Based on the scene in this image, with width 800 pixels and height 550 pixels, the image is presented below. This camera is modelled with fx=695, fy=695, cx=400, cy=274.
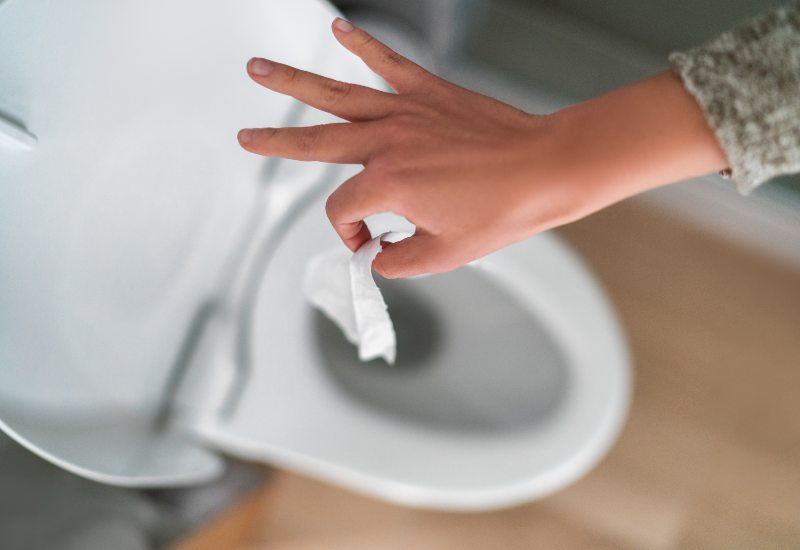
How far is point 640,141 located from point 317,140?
19 centimetres

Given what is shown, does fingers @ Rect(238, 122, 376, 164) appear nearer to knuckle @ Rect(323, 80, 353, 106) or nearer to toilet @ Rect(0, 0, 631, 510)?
knuckle @ Rect(323, 80, 353, 106)

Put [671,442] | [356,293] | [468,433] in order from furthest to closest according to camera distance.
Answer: [671,442], [468,433], [356,293]

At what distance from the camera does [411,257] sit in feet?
1.43

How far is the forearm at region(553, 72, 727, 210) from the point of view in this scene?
15.6 inches

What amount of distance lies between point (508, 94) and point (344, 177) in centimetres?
61

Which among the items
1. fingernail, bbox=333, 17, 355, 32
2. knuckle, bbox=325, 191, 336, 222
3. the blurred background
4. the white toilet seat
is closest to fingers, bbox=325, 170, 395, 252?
knuckle, bbox=325, 191, 336, 222

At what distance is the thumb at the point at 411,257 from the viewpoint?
429 mm

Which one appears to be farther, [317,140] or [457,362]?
[457,362]

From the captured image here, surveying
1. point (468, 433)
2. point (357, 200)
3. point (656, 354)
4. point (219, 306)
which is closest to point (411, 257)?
point (357, 200)

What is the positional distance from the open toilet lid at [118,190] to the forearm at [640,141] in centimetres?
24

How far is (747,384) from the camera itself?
120 cm

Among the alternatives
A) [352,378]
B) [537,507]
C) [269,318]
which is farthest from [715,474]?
[269,318]

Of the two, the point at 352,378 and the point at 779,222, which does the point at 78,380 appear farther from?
the point at 779,222

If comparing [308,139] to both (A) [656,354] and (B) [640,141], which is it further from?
(A) [656,354]
